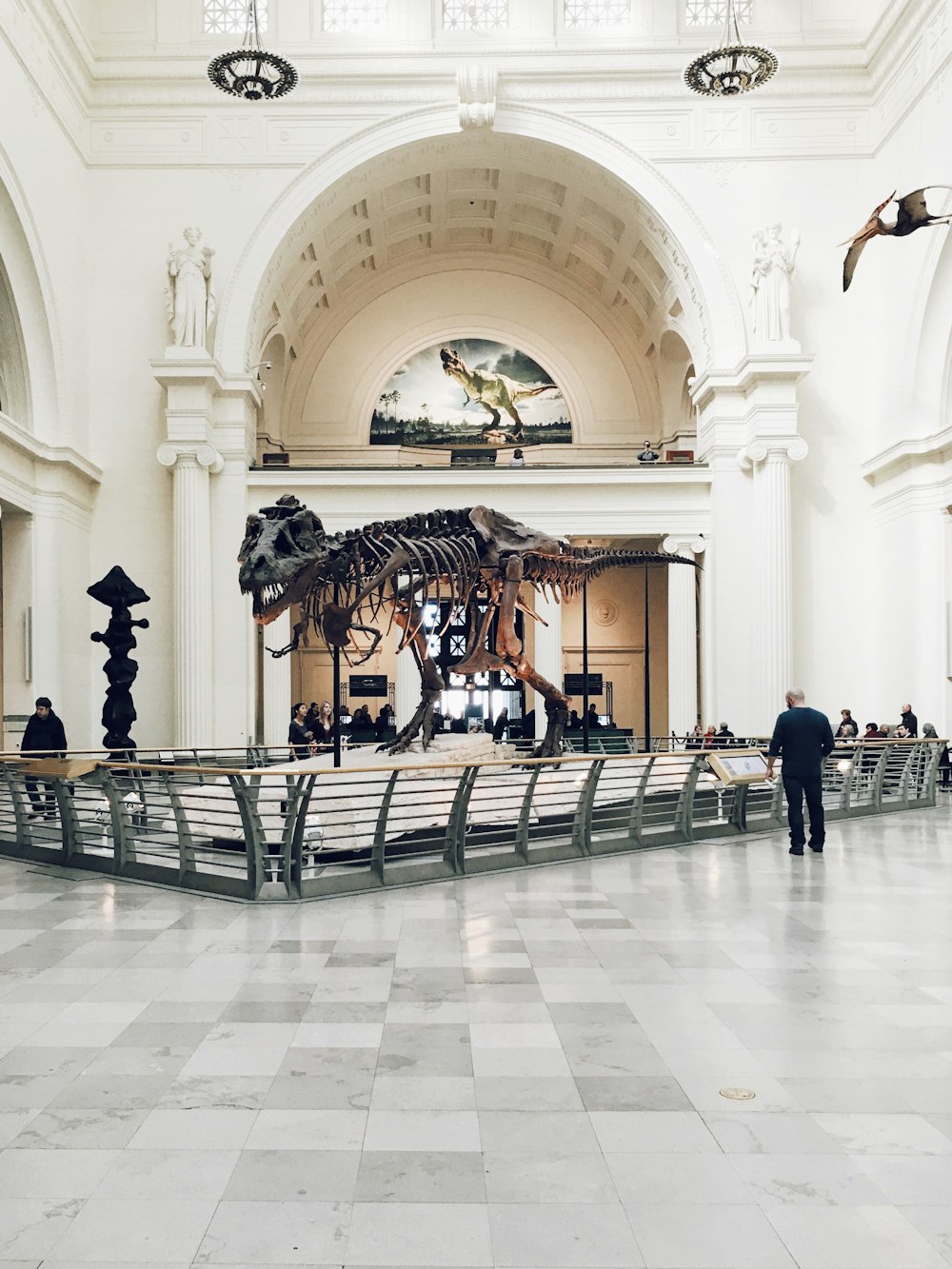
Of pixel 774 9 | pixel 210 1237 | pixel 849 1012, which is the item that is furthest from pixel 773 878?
pixel 774 9

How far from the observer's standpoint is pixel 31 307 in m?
17.7

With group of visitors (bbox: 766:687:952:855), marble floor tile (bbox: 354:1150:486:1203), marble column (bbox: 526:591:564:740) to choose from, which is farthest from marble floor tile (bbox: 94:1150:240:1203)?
marble column (bbox: 526:591:564:740)

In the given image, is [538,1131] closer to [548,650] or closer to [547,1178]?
[547,1178]

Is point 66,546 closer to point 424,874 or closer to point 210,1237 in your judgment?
point 424,874

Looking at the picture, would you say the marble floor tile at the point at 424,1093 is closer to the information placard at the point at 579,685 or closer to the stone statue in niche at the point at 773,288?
the stone statue in niche at the point at 773,288

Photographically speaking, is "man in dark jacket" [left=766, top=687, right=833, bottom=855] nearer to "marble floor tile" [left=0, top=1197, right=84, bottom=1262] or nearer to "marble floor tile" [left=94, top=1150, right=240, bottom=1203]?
→ "marble floor tile" [left=94, top=1150, right=240, bottom=1203]

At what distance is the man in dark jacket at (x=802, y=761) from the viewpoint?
8.90 m

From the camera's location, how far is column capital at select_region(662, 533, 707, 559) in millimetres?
19891

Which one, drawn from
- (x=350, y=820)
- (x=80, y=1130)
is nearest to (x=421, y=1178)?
(x=80, y=1130)

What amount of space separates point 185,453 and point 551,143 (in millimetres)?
9366

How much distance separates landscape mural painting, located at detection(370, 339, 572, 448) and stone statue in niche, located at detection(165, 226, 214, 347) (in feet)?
26.9

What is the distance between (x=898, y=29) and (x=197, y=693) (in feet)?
57.0

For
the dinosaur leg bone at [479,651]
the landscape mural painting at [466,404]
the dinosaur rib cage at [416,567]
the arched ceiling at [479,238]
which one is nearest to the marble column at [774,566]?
the arched ceiling at [479,238]

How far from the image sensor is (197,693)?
1891 centimetres
